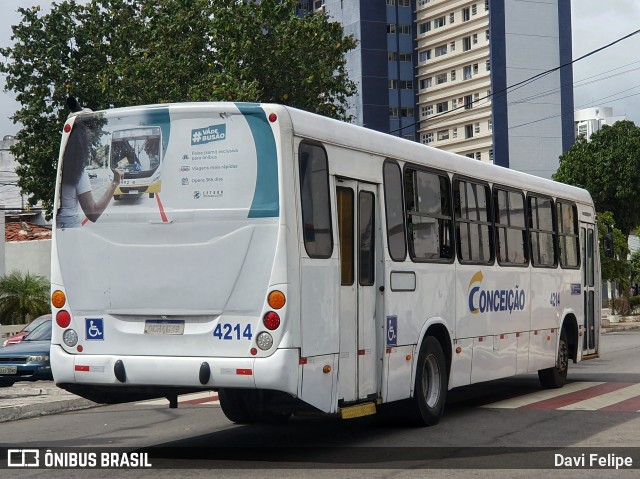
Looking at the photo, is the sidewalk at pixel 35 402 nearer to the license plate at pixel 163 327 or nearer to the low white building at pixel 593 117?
the license plate at pixel 163 327

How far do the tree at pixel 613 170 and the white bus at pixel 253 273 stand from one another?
141 feet

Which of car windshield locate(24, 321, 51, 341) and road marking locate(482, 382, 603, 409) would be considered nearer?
road marking locate(482, 382, 603, 409)

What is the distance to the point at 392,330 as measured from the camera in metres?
11.7

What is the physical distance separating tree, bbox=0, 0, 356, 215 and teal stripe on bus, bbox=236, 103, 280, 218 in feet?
70.3

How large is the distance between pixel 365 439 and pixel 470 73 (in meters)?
75.1

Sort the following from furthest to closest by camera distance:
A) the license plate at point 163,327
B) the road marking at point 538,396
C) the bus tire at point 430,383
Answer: the road marking at point 538,396, the bus tire at point 430,383, the license plate at point 163,327

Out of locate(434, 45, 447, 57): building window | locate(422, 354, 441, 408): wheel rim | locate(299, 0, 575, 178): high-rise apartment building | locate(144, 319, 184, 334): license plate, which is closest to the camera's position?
locate(144, 319, 184, 334): license plate

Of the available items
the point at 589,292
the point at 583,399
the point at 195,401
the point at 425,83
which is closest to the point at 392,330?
the point at 583,399

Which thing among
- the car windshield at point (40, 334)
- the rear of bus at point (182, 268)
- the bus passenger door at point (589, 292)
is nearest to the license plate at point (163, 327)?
the rear of bus at point (182, 268)

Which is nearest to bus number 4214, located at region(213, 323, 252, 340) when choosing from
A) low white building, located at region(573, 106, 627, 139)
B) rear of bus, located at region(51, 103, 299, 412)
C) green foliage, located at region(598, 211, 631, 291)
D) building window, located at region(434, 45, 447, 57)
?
rear of bus, located at region(51, 103, 299, 412)

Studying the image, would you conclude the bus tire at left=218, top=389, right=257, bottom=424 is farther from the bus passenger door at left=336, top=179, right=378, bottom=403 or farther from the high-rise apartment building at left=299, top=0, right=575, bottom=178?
the high-rise apartment building at left=299, top=0, right=575, bottom=178

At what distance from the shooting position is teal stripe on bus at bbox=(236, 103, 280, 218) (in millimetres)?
9805

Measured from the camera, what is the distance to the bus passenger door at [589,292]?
18809 mm

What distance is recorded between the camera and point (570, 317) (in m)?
18.2
